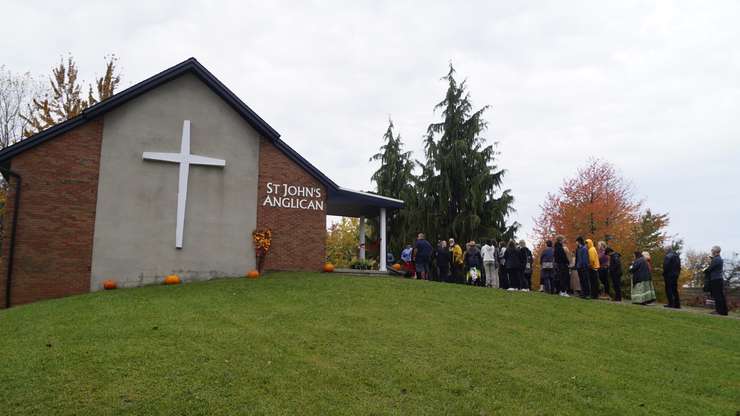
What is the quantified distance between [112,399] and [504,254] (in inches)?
511

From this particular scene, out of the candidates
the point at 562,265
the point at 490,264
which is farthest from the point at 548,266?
the point at 490,264

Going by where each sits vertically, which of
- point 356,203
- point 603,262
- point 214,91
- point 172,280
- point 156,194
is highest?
point 214,91

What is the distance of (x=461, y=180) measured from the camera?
2903 centimetres

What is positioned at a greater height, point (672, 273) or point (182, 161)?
point (182, 161)

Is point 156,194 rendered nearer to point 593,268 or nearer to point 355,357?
point 355,357

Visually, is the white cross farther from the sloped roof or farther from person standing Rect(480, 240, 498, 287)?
person standing Rect(480, 240, 498, 287)

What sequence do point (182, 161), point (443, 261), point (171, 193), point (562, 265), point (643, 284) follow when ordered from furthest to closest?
point (443, 261)
point (182, 161)
point (171, 193)
point (562, 265)
point (643, 284)

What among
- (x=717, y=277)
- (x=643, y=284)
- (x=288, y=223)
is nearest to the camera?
(x=717, y=277)

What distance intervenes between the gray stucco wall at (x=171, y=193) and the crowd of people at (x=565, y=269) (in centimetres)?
658

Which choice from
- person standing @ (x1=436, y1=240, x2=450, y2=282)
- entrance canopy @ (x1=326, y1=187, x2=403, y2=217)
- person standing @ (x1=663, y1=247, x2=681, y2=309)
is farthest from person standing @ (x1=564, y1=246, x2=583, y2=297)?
entrance canopy @ (x1=326, y1=187, x2=403, y2=217)

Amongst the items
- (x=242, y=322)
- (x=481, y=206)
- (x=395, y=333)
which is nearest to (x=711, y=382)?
(x=395, y=333)

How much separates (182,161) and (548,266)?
1176cm

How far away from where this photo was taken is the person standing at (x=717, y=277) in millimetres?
13219

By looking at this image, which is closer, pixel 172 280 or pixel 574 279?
pixel 172 280
